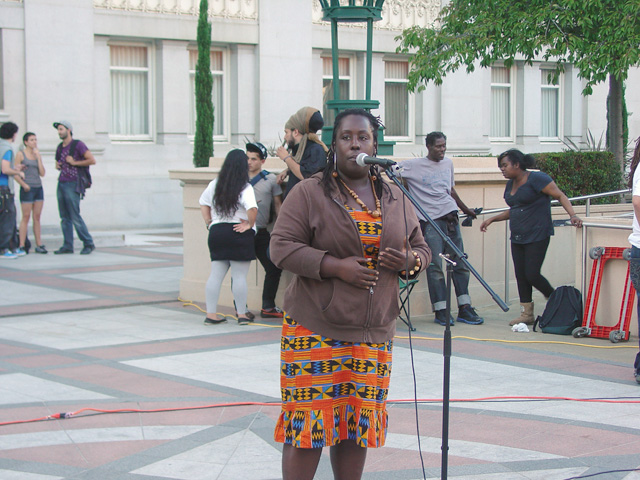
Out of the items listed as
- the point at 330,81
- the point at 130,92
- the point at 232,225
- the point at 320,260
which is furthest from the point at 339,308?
the point at 330,81

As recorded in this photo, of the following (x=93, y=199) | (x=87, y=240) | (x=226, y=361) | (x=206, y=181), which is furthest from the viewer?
(x=93, y=199)

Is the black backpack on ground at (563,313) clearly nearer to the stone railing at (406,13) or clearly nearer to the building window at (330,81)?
the building window at (330,81)

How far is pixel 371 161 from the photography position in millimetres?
3996

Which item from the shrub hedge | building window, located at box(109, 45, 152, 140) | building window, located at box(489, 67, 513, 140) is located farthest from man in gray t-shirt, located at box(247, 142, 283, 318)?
building window, located at box(489, 67, 513, 140)

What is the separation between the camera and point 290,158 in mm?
9023

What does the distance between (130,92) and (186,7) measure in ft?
7.74

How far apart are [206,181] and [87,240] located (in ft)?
18.6

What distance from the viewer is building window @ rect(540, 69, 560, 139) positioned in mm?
28547

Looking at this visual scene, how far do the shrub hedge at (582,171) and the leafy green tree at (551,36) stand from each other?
45.3 inches

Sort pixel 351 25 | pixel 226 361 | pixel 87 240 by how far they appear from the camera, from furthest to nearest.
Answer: pixel 351 25, pixel 87 240, pixel 226 361

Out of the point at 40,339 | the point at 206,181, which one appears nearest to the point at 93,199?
the point at 206,181

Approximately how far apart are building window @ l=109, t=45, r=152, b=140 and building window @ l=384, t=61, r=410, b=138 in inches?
273

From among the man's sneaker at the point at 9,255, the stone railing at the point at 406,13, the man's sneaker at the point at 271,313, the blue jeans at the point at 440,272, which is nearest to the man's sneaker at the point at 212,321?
the man's sneaker at the point at 271,313

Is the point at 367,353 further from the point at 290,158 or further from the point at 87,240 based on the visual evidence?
the point at 87,240
